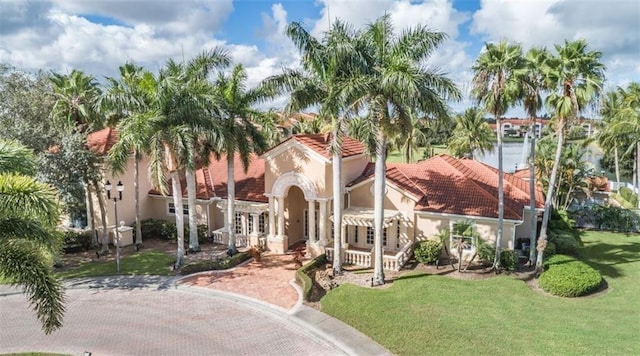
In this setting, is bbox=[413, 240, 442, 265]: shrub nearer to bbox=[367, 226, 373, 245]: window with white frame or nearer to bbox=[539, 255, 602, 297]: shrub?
bbox=[367, 226, 373, 245]: window with white frame

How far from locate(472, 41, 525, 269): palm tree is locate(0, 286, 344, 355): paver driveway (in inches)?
554

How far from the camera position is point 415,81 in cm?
1764

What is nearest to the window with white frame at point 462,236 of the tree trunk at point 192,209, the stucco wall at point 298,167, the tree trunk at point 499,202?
the tree trunk at point 499,202

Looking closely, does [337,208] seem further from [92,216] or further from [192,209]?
[92,216]

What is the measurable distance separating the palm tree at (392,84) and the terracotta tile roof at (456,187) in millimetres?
6244

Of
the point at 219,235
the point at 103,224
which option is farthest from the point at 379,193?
the point at 103,224

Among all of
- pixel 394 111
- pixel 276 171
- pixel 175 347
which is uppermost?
pixel 394 111

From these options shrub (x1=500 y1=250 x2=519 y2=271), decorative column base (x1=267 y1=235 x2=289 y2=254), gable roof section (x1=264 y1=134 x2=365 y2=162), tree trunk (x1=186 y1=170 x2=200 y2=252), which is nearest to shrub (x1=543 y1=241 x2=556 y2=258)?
shrub (x1=500 y1=250 x2=519 y2=271)

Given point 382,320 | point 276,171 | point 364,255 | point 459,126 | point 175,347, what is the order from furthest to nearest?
point 459,126, point 276,171, point 364,255, point 382,320, point 175,347

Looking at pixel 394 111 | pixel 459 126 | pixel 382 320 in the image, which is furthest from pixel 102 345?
pixel 459 126

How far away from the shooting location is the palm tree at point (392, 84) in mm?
18094

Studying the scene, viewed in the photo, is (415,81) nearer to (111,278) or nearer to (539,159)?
(111,278)

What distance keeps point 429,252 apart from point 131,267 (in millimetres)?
17259

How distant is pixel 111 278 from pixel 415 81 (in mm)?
18656
